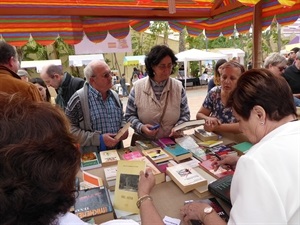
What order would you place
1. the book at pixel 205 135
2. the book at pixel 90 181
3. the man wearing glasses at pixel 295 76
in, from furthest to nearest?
the man wearing glasses at pixel 295 76
the book at pixel 205 135
the book at pixel 90 181

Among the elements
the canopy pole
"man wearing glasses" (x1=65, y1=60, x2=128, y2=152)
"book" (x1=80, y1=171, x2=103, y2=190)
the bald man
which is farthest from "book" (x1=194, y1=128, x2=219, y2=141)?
the bald man

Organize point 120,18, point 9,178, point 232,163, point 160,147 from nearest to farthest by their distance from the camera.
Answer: point 9,178
point 232,163
point 160,147
point 120,18

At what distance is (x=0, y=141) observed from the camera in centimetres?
55

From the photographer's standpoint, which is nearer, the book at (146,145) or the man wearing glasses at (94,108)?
the book at (146,145)

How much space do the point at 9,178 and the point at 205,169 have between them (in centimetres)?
124

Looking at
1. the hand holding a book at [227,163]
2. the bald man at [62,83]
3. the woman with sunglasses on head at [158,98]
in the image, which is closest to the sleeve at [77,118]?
the woman with sunglasses on head at [158,98]

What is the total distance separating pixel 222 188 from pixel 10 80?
165 cm

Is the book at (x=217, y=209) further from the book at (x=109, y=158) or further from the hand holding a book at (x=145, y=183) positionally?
the book at (x=109, y=158)

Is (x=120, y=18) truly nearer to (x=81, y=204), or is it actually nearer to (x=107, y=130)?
(x=107, y=130)

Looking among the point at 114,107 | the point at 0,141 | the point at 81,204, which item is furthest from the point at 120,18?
the point at 0,141

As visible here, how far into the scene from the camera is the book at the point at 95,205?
3.67 ft

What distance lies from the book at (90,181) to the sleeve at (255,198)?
34.3 inches

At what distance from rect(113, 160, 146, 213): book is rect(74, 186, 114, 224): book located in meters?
0.07

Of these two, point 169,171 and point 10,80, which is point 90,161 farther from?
point 10,80
